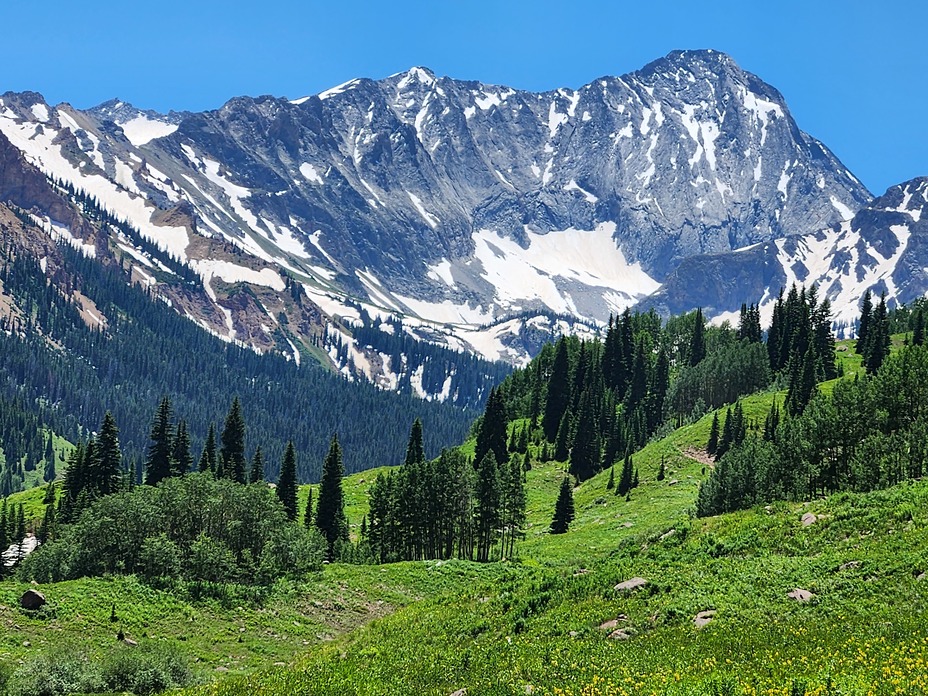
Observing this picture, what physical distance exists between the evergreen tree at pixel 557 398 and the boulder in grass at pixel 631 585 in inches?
4117

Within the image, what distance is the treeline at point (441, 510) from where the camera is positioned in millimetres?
80750

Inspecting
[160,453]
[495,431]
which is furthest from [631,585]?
[495,431]

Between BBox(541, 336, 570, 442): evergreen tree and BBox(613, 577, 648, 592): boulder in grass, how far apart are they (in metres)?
105

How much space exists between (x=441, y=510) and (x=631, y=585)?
47.8 metres

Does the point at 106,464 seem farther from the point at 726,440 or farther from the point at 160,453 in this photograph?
the point at 726,440

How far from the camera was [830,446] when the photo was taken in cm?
6731

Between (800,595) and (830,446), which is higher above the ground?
(830,446)

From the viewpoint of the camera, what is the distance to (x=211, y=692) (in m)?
28.1

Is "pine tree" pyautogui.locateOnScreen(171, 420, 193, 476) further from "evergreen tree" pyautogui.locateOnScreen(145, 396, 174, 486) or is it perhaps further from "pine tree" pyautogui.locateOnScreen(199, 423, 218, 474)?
"evergreen tree" pyautogui.locateOnScreen(145, 396, 174, 486)

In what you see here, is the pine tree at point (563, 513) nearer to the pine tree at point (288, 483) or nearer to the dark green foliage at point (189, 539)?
the pine tree at point (288, 483)

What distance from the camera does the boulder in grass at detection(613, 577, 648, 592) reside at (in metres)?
34.2

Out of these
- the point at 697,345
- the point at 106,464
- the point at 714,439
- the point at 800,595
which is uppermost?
the point at 697,345

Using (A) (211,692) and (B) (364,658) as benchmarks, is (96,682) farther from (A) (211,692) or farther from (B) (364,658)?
(B) (364,658)

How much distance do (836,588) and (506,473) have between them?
58.9 m
